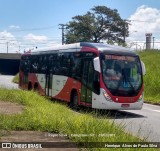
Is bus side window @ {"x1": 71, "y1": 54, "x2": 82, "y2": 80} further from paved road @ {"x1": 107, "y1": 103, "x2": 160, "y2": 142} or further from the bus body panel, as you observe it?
paved road @ {"x1": 107, "y1": 103, "x2": 160, "y2": 142}

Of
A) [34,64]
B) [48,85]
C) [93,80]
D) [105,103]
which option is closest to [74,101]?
[93,80]

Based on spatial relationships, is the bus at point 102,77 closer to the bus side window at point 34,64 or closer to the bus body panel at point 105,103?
the bus body panel at point 105,103

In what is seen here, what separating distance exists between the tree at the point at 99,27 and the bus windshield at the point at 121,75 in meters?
64.3

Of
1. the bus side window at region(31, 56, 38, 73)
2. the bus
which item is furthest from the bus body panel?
the bus side window at region(31, 56, 38, 73)

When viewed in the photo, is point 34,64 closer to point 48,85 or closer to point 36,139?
point 48,85

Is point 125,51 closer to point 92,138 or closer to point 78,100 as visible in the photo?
point 78,100

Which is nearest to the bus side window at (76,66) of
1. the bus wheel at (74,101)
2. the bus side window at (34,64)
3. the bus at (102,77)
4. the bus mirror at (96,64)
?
the bus at (102,77)

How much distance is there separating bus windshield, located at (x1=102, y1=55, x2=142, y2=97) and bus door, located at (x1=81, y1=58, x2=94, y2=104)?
72cm

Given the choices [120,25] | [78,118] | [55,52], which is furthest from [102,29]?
[78,118]

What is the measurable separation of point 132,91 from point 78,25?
2615 inches

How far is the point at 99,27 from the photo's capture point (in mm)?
83250

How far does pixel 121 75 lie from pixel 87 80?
1444mm

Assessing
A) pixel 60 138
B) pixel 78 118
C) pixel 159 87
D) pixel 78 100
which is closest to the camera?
pixel 60 138

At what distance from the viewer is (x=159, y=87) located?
2853 centimetres
